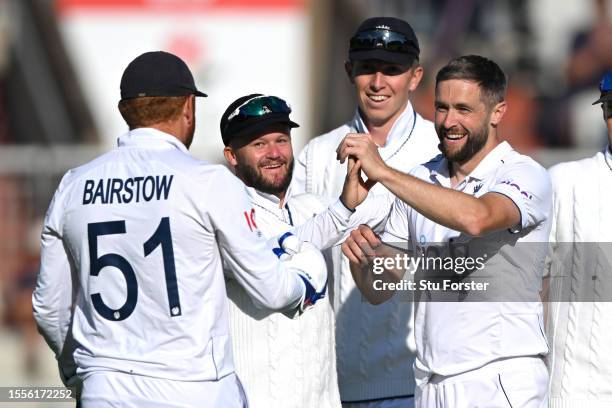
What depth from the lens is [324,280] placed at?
4.79m

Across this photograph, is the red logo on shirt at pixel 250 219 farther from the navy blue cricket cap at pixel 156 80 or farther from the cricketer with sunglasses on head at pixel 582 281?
the cricketer with sunglasses on head at pixel 582 281

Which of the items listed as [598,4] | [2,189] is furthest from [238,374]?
[598,4]

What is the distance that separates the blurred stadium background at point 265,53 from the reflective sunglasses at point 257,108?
29.1ft

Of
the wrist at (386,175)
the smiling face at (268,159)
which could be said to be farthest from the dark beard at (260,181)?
the wrist at (386,175)

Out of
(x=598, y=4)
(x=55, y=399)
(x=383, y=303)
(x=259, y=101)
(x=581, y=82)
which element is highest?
(x=598, y=4)

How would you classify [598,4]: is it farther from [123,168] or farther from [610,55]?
[123,168]

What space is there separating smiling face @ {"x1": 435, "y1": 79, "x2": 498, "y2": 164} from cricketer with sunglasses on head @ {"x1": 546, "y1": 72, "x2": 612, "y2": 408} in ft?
2.09

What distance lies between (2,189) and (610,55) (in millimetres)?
7225

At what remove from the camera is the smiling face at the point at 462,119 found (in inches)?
196

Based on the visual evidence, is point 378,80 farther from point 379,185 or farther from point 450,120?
point 450,120

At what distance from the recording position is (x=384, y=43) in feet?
19.4

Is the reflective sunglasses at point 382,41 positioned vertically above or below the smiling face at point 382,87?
above

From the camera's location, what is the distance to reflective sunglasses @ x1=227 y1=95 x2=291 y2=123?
5227mm

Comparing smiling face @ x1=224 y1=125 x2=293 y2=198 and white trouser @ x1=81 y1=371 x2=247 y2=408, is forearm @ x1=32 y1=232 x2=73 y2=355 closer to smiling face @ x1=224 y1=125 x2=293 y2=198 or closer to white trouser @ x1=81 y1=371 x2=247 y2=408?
white trouser @ x1=81 y1=371 x2=247 y2=408
